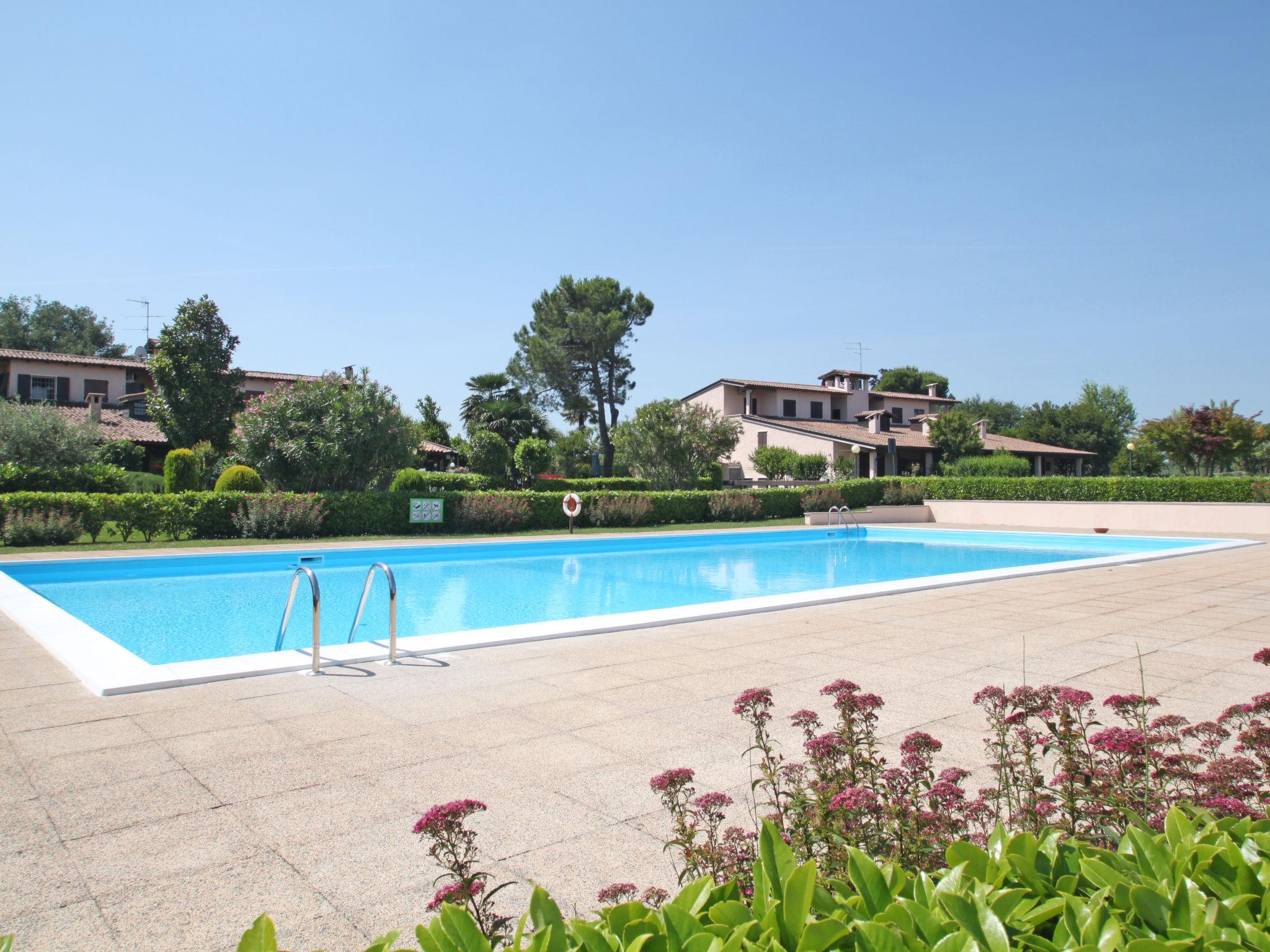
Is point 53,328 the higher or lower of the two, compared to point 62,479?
higher

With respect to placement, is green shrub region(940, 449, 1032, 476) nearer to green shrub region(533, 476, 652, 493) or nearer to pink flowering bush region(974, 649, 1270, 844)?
green shrub region(533, 476, 652, 493)

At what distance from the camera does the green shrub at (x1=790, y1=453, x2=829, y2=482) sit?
33281mm

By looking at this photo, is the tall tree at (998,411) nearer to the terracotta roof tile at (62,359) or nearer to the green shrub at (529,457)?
the green shrub at (529,457)

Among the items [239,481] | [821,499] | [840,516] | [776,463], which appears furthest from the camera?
[776,463]

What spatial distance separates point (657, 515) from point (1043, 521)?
12.8 m

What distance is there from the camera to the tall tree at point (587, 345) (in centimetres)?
4359

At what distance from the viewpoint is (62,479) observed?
19.2m

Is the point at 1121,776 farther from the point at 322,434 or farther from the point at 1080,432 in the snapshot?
the point at 1080,432

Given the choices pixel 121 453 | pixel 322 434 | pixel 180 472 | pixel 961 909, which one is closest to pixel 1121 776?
pixel 961 909

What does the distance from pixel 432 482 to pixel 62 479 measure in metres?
10.3

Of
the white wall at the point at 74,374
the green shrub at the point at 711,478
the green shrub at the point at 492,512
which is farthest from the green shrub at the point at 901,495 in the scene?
the white wall at the point at 74,374

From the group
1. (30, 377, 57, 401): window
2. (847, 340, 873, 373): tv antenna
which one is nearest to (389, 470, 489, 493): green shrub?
(30, 377, 57, 401): window

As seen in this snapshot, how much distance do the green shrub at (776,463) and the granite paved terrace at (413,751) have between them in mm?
25999

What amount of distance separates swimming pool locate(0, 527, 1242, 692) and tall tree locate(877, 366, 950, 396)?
183 ft
